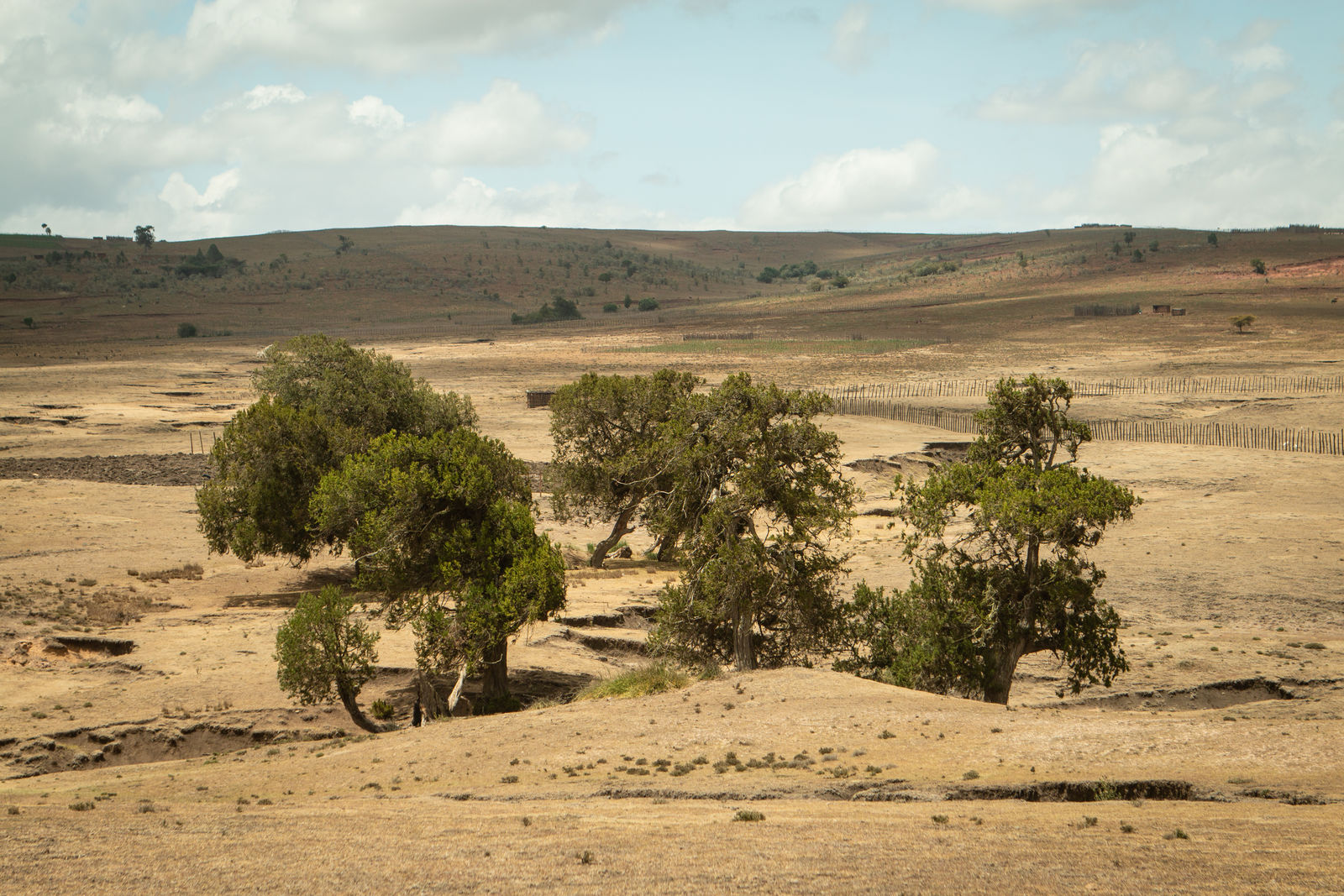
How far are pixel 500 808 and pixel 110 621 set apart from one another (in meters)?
15.1

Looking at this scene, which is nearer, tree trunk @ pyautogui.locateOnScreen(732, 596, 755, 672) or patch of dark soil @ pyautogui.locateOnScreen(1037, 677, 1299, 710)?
patch of dark soil @ pyautogui.locateOnScreen(1037, 677, 1299, 710)

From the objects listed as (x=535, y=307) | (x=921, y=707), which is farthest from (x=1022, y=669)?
(x=535, y=307)

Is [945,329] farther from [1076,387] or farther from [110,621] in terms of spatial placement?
[110,621]

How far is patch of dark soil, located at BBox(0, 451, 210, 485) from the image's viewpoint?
3681 centimetres

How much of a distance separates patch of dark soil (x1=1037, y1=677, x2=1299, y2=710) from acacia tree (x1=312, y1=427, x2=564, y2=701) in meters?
9.37

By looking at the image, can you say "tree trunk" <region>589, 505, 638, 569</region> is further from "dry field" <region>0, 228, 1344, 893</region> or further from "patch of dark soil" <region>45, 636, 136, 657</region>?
"patch of dark soil" <region>45, 636, 136, 657</region>

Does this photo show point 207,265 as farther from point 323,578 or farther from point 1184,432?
point 1184,432

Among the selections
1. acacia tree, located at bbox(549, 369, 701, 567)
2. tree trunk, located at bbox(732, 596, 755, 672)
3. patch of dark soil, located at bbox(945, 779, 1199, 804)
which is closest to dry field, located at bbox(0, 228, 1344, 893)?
patch of dark soil, located at bbox(945, 779, 1199, 804)

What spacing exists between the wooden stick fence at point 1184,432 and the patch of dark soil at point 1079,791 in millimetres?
28148

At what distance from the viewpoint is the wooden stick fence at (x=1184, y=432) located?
39.8 meters

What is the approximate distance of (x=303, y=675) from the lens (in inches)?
653

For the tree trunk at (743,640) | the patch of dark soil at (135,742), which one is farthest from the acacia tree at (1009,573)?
the patch of dark soil at (135,742)

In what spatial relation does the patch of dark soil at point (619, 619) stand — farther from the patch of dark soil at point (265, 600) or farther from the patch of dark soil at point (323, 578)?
the patch of dark soil at point (323, 578)

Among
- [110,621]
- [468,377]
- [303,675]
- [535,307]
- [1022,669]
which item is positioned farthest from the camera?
[535,307]
